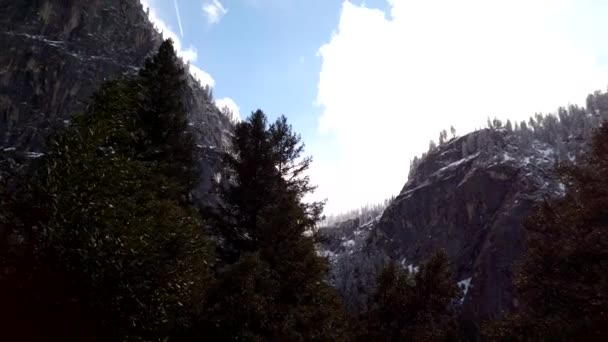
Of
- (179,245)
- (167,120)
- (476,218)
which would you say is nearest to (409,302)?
(167,120)

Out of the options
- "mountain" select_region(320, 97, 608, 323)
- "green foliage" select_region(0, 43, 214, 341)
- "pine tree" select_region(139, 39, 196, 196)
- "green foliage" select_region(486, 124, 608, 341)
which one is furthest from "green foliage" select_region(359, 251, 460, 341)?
"mountain" select_region(320, 97, 608, 323)

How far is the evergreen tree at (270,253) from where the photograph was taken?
13.0 metres

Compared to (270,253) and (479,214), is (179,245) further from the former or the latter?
(479,214)

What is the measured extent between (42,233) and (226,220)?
12.4 m

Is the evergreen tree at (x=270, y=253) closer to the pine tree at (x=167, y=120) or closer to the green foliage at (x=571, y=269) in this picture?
the pine tree at (x=167, y=120)

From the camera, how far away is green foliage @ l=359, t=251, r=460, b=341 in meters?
30.0

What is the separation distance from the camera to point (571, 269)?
51.3ft

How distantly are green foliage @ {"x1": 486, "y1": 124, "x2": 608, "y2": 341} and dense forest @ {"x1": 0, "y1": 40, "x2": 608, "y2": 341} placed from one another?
5 centimetres

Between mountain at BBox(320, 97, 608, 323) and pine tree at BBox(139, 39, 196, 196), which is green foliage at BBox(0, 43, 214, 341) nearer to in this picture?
pine tree at BBox(139, 39, 196, 196)

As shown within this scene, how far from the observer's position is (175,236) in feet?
32.3

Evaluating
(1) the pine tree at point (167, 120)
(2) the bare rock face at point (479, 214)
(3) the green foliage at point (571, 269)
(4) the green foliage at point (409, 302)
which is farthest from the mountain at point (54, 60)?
(3) the green foliage at point (571, 269)

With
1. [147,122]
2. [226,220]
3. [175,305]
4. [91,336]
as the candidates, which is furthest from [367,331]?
[91,336]

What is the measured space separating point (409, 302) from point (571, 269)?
15602 mm

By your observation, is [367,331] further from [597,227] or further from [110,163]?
[110,163]
